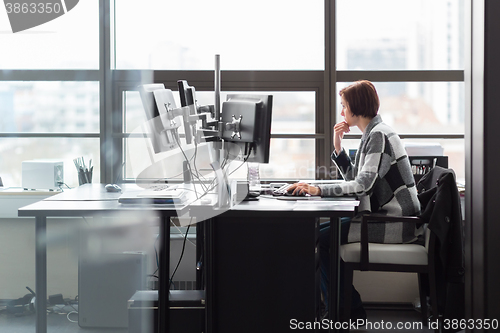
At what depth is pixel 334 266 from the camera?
231 cm

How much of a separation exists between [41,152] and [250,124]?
201 centimetres

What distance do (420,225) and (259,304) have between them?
0.94 metres

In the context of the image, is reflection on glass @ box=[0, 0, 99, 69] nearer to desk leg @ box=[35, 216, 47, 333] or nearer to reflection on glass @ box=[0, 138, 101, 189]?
reflection on glass @ box=[0, 138, 101, 189]

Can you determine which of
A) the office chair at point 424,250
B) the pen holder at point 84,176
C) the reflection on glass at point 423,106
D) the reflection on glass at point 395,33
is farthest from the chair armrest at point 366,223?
the pen holder at point 84,176

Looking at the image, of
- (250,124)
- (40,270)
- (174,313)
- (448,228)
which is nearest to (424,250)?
(448,228)

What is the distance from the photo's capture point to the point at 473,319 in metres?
2.37

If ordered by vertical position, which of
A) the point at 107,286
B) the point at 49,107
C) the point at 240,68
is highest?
the point at 240,68

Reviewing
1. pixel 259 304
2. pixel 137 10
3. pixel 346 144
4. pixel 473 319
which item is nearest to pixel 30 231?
pixel 137 10

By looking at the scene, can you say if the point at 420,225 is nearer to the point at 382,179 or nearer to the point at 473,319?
the point at 382,179

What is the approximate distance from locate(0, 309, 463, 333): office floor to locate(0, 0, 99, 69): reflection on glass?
1.64 m

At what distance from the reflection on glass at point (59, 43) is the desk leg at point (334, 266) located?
2.13m

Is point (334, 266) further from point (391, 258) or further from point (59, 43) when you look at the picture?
point (59, 43)

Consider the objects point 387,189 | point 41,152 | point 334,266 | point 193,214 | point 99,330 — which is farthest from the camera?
point 41,152

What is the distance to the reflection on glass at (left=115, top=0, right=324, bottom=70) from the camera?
3.58 m
